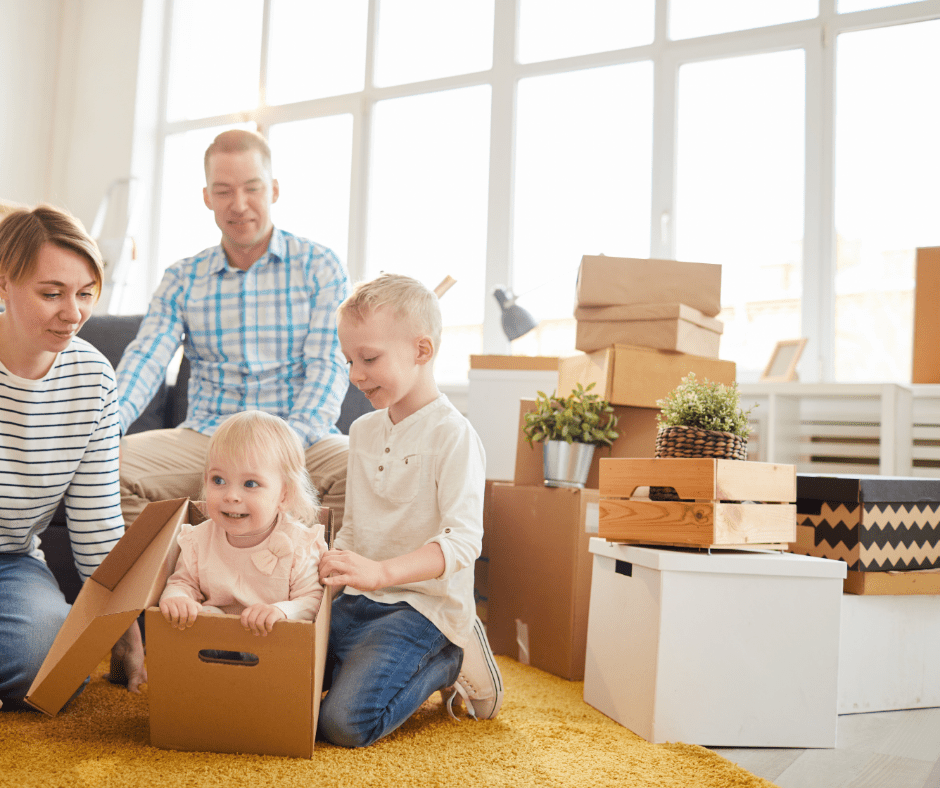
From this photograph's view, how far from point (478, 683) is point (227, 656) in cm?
40

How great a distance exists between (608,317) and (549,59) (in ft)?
7.72

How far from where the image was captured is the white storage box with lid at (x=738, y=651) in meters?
1.30

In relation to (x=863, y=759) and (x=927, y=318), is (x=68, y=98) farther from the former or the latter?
(x=863, y=759)

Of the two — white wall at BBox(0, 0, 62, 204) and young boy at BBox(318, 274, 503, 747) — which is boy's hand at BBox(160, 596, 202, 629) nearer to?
young boy at BBox(318, 274, 503, 747)

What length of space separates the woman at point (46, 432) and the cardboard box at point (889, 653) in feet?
4.13

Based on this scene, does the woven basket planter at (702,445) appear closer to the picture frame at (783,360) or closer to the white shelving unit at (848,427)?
the white shelving unit at (848,427)

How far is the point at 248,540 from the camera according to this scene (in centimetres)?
125

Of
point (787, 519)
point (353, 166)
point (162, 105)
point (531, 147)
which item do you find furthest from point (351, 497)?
point (162, 105)

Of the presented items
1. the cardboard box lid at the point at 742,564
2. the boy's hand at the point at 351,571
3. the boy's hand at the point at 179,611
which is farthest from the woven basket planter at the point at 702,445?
the boy's hand at the point at 179,611

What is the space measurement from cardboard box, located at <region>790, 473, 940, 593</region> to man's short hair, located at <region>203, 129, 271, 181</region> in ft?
4.64

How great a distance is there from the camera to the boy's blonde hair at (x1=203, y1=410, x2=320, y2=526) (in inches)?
48.2

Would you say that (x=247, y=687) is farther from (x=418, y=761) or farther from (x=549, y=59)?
(x=549, y=59)

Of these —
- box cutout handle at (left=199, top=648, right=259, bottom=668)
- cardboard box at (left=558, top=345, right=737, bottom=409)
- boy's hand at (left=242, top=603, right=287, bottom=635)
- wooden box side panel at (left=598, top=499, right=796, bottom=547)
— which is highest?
cardboard box at (left=558, top=345, right=737, bottom=409)

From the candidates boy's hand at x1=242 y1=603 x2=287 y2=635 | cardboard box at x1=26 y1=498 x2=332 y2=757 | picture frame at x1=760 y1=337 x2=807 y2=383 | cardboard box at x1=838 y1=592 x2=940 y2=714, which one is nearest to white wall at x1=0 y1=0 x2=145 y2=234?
picture frame at x1=760 y1=337 x2=807 y2=383
